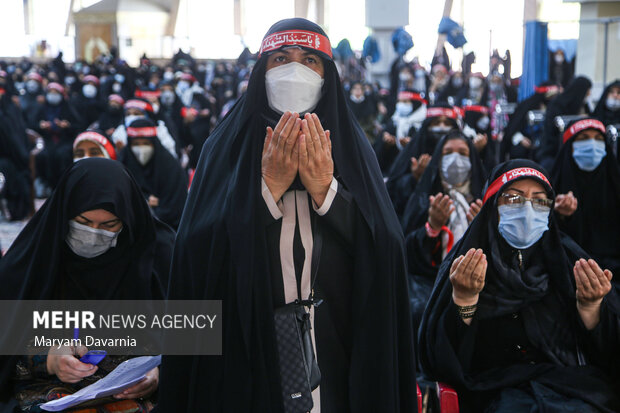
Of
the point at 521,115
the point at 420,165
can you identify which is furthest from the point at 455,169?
the point at 521,115

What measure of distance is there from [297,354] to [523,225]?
124 centimetres

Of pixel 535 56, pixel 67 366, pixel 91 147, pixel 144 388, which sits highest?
pixel 535 56

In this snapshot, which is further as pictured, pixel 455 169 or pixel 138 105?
pixel 138 105

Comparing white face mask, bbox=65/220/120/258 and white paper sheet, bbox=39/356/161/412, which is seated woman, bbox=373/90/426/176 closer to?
white face mask, bbox=65/220/120/258

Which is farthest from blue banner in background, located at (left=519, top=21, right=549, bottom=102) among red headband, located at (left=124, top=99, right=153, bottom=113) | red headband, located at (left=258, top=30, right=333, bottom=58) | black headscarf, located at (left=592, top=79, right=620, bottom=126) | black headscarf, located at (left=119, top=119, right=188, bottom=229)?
red headband, located at (left=258, top=30, right=333, bottom=58)

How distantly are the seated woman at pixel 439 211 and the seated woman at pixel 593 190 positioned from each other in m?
0.64

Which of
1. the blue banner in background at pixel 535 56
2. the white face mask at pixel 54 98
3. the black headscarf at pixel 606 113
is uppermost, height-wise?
the blue banner in background at pixel 535 56

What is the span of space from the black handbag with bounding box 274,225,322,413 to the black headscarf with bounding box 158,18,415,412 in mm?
29

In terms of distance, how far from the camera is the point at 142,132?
562cm

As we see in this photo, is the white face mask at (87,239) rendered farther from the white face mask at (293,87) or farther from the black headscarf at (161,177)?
Result: the black headscarf at (161,177)

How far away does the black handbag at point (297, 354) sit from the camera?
1.71 m

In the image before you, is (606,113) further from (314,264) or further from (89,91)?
(89,91)

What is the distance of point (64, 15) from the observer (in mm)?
30031

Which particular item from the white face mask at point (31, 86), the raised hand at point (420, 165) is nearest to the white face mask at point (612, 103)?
the raised hand at point (420, 165)
